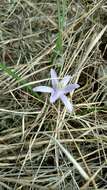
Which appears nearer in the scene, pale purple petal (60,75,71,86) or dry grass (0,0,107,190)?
dry grass (0,0,107,190)

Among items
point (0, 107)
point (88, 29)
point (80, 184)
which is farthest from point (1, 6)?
point (80, 184)

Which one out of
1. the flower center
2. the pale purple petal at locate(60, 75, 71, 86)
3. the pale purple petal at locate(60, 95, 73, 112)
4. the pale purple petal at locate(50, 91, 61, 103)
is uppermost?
the pale purple petal at locate(60, 75, 71, 86)

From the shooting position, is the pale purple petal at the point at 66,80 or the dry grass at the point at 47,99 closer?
the dry grass at the point at 47,99

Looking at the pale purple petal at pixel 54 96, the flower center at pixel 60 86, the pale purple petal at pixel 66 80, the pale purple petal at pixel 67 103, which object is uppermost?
the pale purple petal at pixel 66 80

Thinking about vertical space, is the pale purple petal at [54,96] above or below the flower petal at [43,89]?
below

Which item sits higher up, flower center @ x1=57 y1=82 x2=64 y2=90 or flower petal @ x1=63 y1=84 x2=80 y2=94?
flower center @ x1=57 y1=82 x2=64 y2=90
